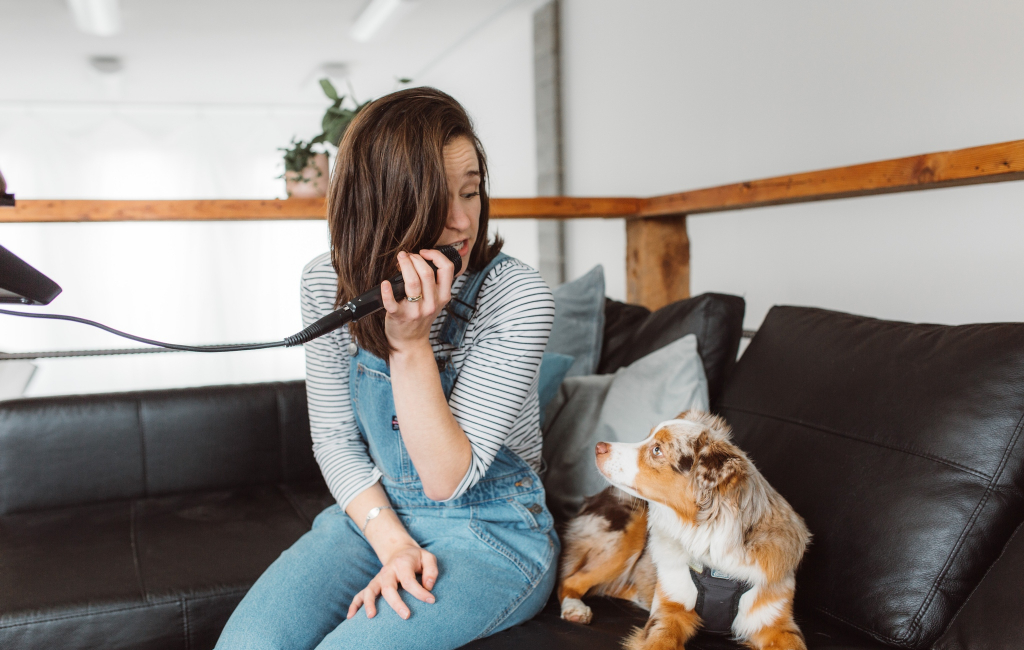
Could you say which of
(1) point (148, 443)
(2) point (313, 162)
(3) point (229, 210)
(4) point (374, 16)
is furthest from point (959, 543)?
(4) point (374, 16)

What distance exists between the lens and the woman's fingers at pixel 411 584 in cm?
101

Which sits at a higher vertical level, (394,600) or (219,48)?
(219,48)

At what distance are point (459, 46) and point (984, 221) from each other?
5123mm

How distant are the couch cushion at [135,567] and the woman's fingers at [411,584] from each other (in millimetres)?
487

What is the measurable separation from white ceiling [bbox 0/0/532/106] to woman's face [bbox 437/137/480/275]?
362 centimetres

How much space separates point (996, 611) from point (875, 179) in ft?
3.16

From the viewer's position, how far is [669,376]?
4.89 feet

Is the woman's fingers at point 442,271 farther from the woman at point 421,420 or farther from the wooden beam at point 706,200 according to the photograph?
the wooden beam at point 706,200

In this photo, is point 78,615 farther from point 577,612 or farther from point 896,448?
point 896,448

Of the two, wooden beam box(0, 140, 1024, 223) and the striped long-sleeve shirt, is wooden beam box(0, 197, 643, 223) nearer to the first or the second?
wooden beam box(0, 140, 1024, 223)

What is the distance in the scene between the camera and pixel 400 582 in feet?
3.39

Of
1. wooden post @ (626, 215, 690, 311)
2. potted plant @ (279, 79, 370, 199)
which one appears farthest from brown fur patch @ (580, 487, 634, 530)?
potted plant @ (279, 79, 370, 199)

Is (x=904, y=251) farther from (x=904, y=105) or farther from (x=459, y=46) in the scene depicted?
(x=459, y=46)

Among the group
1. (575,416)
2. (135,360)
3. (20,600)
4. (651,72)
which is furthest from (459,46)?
(20,600)
